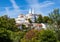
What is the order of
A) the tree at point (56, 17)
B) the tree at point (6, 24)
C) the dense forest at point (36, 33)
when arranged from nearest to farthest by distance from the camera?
the dense forest at point (36, 33)
the tree at point (6, 24)
the tree at point (56, 17)

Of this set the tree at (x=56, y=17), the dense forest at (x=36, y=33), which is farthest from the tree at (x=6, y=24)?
the tree at (x=56, y=17)

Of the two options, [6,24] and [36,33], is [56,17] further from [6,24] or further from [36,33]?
[6,24]

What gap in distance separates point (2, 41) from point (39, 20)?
194 ft

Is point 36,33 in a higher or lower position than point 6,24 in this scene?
lower

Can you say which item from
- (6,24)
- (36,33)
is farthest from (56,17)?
(6,24)

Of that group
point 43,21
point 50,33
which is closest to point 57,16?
point 50,33

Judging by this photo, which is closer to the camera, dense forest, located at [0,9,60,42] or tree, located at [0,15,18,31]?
dense forest, located at [0,9,60,42]

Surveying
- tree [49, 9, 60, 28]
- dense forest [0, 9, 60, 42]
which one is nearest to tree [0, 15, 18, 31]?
dense forest [0, 9, 60, 42]

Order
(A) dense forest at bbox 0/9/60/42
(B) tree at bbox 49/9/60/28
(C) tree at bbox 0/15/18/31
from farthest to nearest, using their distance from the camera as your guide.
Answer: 1. (B) tree at bbox 49/9/60/28
2. (C) tree at bbox 0/15/18/31
3. (A) dense forest at bbox 0/9/60/42

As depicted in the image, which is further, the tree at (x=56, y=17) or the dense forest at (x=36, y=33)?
the tree at (x=56, y=17)

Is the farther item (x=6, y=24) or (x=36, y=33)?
(x=36, y=33)

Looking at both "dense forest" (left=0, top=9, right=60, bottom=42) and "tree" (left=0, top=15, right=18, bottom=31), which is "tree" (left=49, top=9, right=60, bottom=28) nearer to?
"dense forest" (left=0, top=9, right=60, bottom=42)

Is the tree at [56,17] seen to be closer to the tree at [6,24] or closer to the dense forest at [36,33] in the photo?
the dense forest at [36,33]

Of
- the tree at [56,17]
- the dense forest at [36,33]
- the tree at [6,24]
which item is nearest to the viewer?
the dense forest at [36,33]
